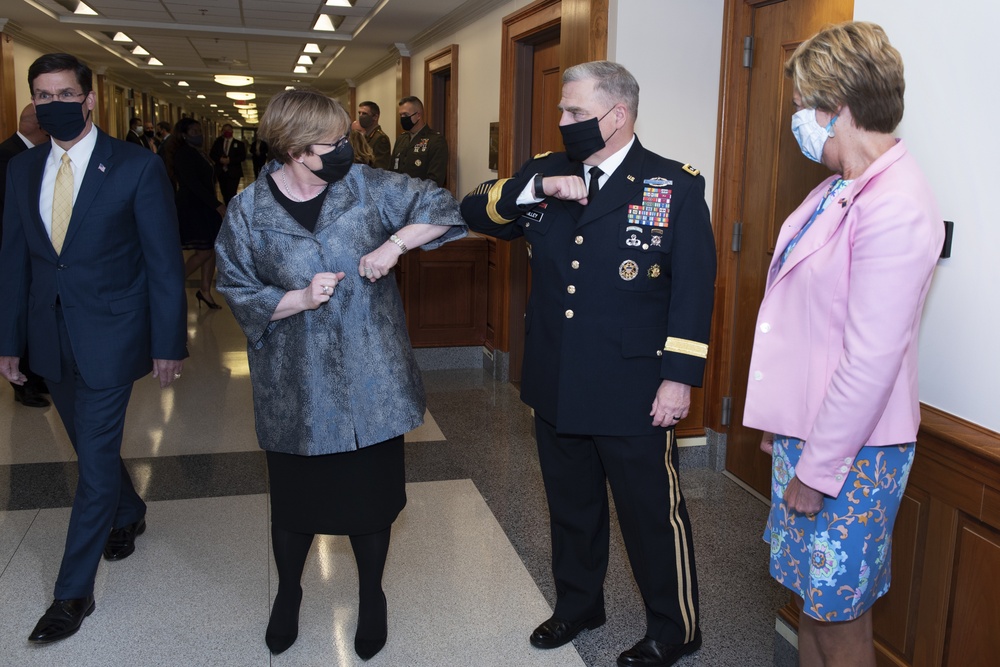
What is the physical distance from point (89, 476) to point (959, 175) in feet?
8.35

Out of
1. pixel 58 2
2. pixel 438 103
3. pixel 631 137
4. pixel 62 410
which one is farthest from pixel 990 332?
pixel 58 2

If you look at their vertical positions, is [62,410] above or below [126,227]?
below

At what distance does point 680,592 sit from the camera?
2457 mm

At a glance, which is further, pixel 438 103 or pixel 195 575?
pixel 438 103

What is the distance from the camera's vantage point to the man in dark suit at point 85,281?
2.69 metres

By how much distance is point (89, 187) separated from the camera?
8.79ft

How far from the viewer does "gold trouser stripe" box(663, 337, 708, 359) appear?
7.25 feet

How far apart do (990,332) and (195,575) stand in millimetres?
2545

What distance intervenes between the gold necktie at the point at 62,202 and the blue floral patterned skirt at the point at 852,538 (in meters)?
2.19

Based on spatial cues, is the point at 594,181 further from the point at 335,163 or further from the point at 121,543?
the point at 121,543

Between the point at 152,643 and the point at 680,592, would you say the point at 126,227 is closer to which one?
the point at 152,643

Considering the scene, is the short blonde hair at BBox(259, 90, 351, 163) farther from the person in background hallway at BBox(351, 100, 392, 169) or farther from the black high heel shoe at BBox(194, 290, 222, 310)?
the black high heel shoe at BBox(194, 290, 222, 310)

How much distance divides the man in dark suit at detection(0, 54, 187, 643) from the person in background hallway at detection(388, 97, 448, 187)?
4128mm

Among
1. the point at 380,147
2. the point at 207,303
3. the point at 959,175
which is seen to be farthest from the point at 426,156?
the point at 959,175
